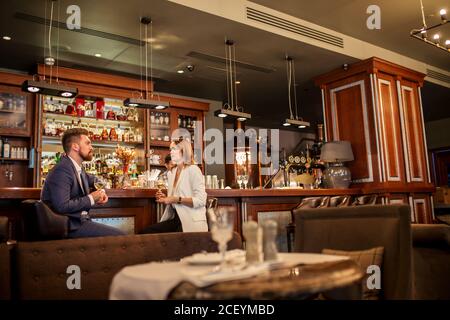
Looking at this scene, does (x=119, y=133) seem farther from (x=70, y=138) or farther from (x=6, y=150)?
(x=70, y=138)

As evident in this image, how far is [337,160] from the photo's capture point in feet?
20.2

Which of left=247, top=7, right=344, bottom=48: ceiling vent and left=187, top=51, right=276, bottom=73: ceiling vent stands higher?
left=247, top=7, right=344, bottom=48: ceiling vent

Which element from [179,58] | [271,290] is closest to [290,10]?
[179,58]

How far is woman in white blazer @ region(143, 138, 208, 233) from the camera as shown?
3447 mm

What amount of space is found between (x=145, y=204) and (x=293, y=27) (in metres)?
2.99

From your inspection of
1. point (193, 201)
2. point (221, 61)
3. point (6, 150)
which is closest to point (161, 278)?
point (193, 201)

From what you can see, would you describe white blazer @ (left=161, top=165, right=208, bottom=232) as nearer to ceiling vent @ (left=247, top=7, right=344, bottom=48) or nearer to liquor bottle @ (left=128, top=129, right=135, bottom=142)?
ceiling vent @ (left=247, top=7, right=344, bottom=48)

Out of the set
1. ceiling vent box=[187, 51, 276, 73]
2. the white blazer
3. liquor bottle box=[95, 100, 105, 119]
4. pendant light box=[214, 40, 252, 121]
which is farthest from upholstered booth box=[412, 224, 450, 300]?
liquor bottle box=[95, 100, 105, 119]

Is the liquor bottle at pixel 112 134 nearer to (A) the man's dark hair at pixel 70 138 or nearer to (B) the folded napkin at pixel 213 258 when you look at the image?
(A) the man's dark hair at pixel 70 138

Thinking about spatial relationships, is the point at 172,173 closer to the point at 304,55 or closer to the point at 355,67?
the point at 304,55

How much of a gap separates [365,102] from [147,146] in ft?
11.2

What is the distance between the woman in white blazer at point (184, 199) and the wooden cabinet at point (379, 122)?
345 centimetres

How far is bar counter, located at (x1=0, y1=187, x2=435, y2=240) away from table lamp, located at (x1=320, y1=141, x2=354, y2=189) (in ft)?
1.61

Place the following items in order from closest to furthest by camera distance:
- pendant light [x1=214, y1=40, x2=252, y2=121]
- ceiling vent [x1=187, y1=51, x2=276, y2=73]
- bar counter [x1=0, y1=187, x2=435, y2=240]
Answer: bar counter [x1=0, y1=187, x2=435, y2=240] < pendant light [x1=214, y1=40, x2=252, y2=121] < ceiling vent [x1=187, y1=51, x2=276, y2=73]
